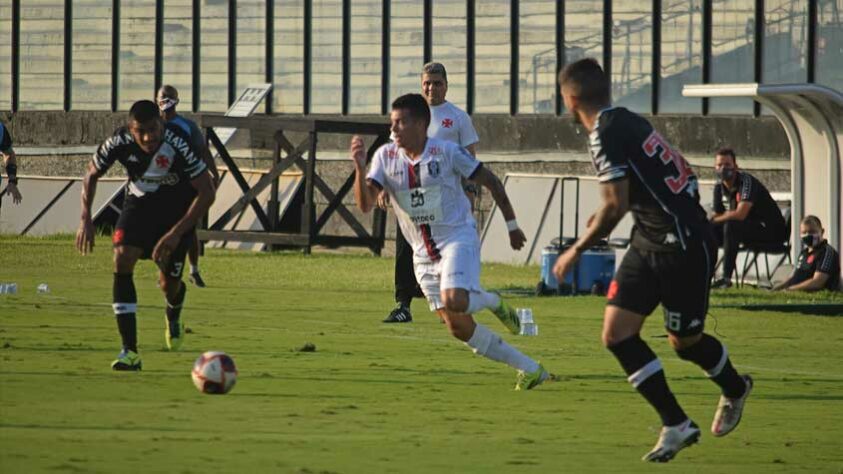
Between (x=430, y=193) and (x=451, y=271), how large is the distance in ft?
2.10

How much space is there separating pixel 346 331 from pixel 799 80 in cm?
1340

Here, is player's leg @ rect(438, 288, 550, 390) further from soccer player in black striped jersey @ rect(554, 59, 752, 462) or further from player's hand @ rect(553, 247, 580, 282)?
player's hand @ rect(553, 247, 580, 282)

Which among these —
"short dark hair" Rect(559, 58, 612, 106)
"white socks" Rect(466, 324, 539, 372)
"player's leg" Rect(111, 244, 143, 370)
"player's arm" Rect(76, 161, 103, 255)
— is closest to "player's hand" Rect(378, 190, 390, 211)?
"white socks" Rect(466, 324, 539, 372)

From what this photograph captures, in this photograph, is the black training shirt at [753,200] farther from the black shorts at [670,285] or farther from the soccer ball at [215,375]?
the black shorts at [670,285]

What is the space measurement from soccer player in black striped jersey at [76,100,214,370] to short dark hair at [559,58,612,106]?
405 cm

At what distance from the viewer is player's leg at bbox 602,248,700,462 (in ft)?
29.6

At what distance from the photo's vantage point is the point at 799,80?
91.9 feet

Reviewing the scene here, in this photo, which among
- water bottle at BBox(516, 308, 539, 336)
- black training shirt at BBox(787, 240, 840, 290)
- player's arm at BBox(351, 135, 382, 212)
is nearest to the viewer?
player's arm at BBox(351, 135, 382, 212)

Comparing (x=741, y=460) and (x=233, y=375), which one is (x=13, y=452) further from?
(x=741, y=460)

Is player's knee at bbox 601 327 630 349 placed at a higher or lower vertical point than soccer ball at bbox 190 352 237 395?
higher

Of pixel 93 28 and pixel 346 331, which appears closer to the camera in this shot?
pixel 346 331

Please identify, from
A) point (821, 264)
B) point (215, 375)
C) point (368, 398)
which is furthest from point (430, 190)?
point (821, 264)

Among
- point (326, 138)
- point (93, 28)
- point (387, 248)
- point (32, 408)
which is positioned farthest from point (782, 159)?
point (32, 408)

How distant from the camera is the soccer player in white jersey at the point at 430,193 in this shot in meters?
12.0
